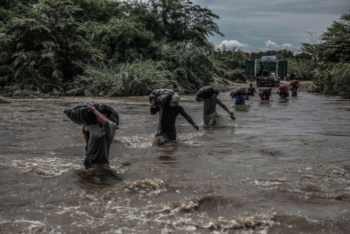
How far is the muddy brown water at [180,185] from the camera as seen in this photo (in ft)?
13.1

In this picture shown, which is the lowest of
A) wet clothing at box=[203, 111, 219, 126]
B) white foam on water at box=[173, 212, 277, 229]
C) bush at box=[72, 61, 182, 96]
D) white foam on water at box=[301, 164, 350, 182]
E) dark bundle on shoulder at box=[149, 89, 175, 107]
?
white foam on water at box=[173, 212, 277, 229]

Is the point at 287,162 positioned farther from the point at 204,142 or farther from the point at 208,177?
the point at 204,142

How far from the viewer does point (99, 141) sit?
5336mm

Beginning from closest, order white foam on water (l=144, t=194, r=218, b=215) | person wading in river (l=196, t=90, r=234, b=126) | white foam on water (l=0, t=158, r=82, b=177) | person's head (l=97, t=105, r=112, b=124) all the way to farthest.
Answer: white foam on water (l=144, t=194, r=218, b=215) → person's head (l=97, t=105, r=112, b=124) → white foam on water (l=0, t=158, r=82, b=177) → person wading in river (l=196, t=90, r=234, b=126)

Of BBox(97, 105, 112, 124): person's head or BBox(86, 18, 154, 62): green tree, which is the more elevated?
BBox(86, 18, 154, 62): green tree

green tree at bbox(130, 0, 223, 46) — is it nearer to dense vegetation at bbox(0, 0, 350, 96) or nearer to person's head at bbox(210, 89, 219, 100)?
dense vegetation at bbox(0, 0, 350, 96)

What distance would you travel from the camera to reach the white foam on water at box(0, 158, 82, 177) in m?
5.79

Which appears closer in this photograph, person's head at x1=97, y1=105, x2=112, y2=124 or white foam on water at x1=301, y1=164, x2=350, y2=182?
person's head at x1=97, y1=105, x2=112, y2=124

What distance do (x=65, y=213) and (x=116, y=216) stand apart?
0.56 meters

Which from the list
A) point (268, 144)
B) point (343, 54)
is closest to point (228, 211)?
point (268, 144)

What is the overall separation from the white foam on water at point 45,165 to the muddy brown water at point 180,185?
16mm

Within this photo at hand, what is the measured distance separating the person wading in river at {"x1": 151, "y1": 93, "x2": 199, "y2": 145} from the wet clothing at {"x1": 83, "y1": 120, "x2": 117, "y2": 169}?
7.43 ft

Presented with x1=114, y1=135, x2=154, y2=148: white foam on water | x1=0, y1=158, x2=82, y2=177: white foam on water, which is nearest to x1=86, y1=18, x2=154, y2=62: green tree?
x1=114, y1=135, x2=154, y2=148: white foam on water

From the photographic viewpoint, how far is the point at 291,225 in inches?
156
